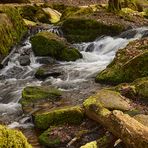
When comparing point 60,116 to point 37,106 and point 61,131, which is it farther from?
point 37,106

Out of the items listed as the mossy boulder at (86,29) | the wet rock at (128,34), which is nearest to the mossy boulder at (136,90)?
the wet rock at (128,34)

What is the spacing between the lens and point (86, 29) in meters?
26.7

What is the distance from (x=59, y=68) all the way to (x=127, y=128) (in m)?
11.9

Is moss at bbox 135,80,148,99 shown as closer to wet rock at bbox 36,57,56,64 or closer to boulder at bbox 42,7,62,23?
wet rock at bbox 36,57,56,64

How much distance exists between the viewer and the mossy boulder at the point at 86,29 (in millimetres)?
26266

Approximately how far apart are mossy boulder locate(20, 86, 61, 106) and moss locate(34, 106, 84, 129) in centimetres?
203

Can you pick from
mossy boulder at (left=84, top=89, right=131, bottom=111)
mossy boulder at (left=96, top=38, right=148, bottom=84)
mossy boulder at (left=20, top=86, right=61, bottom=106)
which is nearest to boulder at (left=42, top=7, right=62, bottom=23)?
mossy boulder at (left=96, top=38, right=148, bottom=84)

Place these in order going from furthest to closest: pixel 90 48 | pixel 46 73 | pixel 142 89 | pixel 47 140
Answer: pixel 90 48
pixel 46 73
pixel 142 89
pixel 47 140

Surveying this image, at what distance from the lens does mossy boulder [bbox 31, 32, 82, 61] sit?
21.6 meters

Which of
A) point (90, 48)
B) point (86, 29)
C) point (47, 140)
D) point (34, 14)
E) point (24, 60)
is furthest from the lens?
point (34, 14)

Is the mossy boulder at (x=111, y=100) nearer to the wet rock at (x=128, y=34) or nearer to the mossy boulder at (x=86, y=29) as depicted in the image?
the wet rock at (x=128, y=34)

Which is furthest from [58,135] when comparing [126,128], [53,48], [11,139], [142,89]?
[53,48]

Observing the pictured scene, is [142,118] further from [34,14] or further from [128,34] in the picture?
[34,14]

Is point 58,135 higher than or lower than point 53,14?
higher
